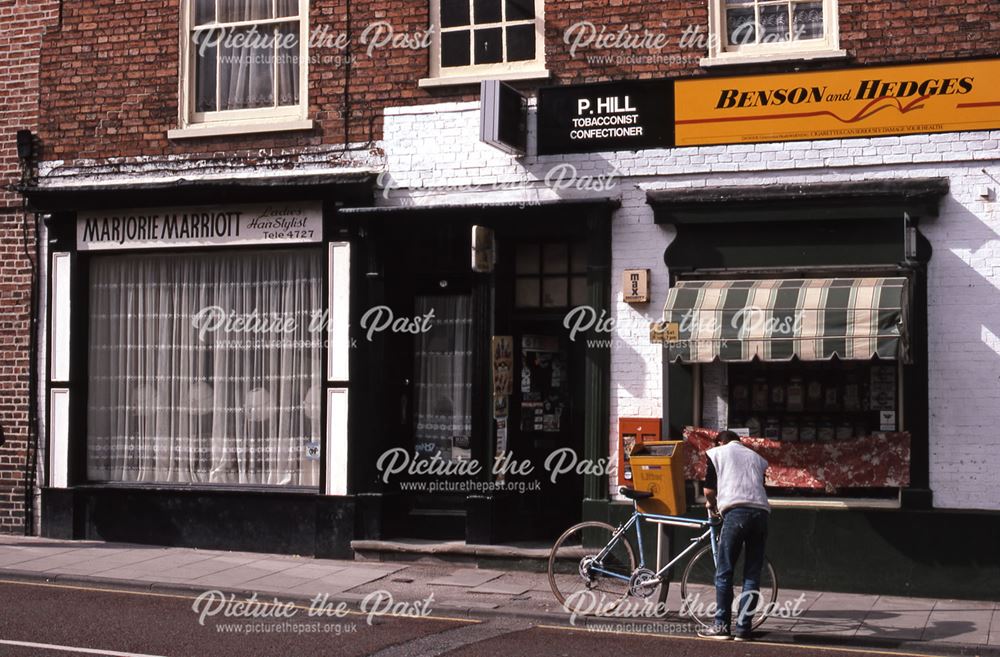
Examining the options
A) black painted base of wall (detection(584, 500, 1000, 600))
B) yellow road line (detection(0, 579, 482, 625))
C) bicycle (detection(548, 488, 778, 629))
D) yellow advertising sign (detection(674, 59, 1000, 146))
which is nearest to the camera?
bicycle (detection(548, 488, 778, 629))

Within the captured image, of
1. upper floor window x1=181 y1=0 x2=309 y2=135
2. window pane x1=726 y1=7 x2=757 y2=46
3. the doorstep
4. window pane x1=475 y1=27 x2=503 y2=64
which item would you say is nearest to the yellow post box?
the doorstep

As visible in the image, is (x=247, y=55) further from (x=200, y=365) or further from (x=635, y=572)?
(x=635, y=572)

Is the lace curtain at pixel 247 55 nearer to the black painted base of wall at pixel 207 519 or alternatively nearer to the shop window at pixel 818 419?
the black painted base of wall at pixel 207 519

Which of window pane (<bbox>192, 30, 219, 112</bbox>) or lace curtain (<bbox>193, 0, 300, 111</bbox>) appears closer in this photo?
lace curtain (<bbox>193, 0, 300, 111</bbox>)

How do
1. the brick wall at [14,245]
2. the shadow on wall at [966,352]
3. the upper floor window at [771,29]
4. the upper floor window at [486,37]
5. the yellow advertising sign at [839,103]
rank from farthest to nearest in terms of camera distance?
the brick wall at [14,245] < the upper floor window at [486,37] < the upper floor window at [771,29] < the yellow advertising sign at [839,103] < the shadow on wall at [966,352]

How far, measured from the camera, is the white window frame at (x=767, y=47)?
37.7ft

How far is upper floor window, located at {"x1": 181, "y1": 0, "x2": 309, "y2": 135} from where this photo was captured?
13.4 m

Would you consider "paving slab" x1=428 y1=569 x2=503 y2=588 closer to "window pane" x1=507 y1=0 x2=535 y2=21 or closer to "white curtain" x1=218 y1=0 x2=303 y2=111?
"white curtain" x1=218 y1=0 x2=303 y2=111

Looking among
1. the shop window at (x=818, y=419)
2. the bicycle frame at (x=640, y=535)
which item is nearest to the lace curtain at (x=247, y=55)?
the shop window at (x=818, y=419)

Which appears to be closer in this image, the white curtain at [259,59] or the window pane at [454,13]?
the window pane at [454,13]

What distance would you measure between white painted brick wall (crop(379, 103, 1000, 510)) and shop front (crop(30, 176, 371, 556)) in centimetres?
105

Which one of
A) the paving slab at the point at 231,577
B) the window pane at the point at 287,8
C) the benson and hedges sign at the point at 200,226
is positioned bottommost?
the paving slab at the point at 231,577

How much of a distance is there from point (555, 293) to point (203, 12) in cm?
501

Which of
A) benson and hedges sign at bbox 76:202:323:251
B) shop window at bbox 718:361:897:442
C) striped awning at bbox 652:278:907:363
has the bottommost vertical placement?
shop window at bbox 718:361:897:442
